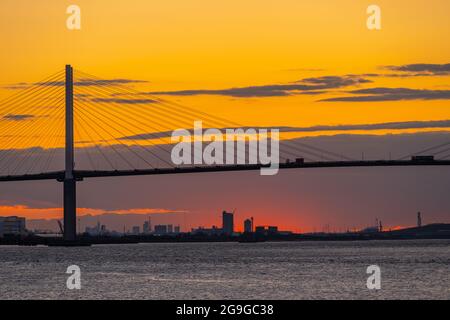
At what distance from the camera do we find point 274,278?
61844 mm

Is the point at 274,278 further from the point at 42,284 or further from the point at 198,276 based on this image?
the point at 42,284

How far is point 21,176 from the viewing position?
113 meters

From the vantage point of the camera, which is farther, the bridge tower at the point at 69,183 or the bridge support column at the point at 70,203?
the bridge tower at the point at 69,183

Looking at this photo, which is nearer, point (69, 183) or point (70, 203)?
point (70, 203)

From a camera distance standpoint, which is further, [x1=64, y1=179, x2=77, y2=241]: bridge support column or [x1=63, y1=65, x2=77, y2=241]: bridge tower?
[x1=63, y1=65, x2=77, y2=241]: bridge tower

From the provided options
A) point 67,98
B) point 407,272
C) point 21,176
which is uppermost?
point 67,98

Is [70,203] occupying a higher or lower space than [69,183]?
lower

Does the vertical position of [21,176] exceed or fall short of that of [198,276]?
it exceeds it

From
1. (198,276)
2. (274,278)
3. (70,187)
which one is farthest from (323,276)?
(70,187)
